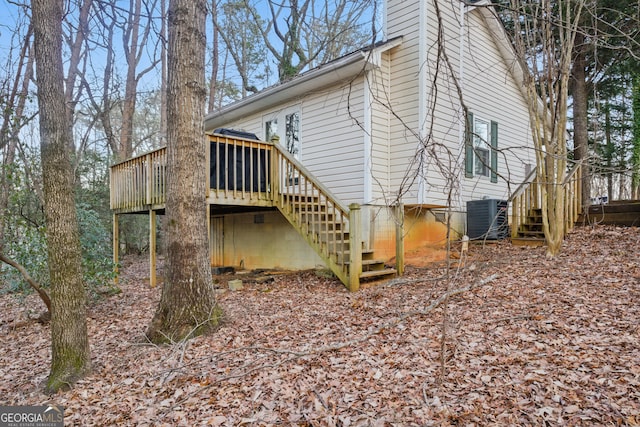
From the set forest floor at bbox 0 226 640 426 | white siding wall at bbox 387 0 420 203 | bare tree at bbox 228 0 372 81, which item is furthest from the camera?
bare tree at bbox 228 0 372 81

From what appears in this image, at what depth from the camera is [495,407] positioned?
270 cm

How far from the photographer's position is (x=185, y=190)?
466 centimetres

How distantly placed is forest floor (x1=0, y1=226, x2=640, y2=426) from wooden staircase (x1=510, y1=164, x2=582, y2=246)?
201cm

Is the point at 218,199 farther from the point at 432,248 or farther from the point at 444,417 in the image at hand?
the point at 444,417

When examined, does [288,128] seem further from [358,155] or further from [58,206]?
[58,206]

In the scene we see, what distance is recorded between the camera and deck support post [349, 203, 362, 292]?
6.36 metres

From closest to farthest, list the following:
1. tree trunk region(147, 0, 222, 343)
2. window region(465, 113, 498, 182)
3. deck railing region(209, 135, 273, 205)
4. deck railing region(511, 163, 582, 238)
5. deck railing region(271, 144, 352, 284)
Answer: tree trunk region(147, 0, 222, 343) < deck railing region(271, 144, 352, 284) < deck railing region(209, 135, 273, 205) < deck railing region(511, 163, 582, 238) < window region(465, 113, 498, 182)

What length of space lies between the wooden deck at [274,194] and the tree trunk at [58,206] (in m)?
2.99

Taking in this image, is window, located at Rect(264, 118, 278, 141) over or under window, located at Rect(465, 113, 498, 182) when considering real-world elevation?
over

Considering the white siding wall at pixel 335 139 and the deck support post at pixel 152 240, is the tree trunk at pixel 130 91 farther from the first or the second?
the white siding wall at pixel 335 139

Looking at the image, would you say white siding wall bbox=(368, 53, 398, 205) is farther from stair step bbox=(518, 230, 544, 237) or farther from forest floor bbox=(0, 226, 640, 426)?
stair step bbox=(518, 230, 544, 237)

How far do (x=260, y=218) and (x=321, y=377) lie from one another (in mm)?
6742

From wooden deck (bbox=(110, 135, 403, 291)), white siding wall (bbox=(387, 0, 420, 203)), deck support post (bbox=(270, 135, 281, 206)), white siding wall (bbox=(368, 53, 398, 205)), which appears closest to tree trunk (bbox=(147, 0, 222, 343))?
wooden deck (bbox=(110, 135, 403, 291))

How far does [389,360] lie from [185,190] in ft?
9.95
